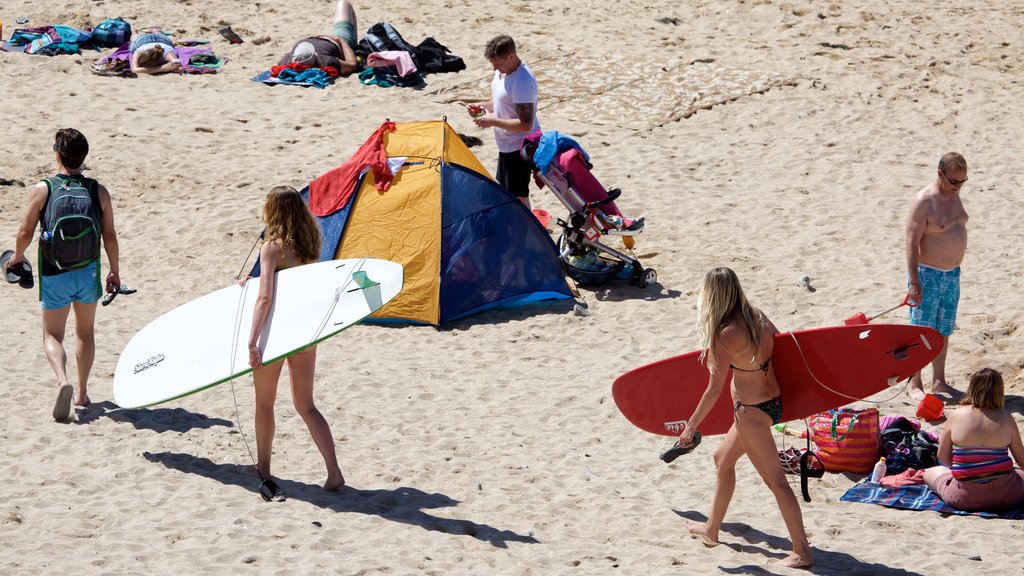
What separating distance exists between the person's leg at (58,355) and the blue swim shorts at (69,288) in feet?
0.24

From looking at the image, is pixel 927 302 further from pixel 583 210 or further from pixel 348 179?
pixel 348 179

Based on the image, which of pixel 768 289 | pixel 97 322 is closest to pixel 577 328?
pixel 768 289

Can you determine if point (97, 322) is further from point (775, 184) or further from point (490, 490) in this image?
point (775, 184)

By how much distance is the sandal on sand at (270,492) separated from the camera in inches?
233

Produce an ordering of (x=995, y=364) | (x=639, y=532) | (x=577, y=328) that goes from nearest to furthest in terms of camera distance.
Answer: (x=639, y=532)
(x=995, y=364)
(x=577, y=328)

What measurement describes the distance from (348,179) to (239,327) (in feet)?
10.3

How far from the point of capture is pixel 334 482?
6090 millimetres

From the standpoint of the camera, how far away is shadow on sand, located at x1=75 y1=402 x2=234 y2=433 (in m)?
6.89

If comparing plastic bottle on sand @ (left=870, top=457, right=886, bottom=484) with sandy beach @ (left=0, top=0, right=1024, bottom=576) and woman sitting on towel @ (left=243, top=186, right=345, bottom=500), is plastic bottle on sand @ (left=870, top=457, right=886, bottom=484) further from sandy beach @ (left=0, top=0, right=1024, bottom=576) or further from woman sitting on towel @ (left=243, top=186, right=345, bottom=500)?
woman sitting on towel @ (left=243, top=186, right=345, bottom=500)

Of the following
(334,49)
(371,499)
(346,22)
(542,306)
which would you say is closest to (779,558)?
(371,499)

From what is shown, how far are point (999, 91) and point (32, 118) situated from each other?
34.4ft

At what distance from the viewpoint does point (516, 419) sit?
734 cm

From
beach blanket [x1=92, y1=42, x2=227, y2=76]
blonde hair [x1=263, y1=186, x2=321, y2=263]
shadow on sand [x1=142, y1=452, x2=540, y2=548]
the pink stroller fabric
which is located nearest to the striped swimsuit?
shadow on sand [x1=142, y1=452, x2=540, y2=548]

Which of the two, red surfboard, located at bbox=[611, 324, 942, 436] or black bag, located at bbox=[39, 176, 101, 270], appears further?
black bag, located at bbox=[39, 176, 101, 270]
